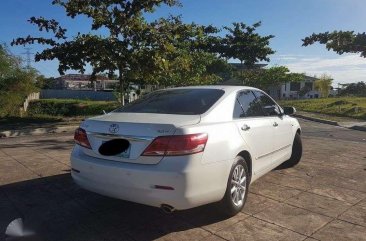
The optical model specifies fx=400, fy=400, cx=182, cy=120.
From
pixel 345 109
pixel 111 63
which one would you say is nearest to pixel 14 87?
pixel 111 63

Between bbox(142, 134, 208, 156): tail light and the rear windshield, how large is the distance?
64 cm

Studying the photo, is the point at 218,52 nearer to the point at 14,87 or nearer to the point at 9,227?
the point at 14,87

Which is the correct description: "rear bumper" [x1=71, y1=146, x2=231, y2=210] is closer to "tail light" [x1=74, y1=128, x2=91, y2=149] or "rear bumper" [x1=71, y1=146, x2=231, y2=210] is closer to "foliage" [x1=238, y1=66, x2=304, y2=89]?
"tail light" [x1=74, y1=128, x2=91, y2=149]

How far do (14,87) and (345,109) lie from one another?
845 inches

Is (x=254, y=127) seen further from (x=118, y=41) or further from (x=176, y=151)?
(x=118, y=41)

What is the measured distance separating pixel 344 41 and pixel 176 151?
22.6m

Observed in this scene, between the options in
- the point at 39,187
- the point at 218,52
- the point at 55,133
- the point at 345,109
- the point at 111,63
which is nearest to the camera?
the point at 39,187

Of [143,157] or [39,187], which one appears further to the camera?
[39,187]

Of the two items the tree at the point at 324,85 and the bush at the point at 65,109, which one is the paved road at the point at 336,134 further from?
the tree at the point at 324,85

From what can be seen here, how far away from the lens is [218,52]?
47.5 meters

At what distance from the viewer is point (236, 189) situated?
178 inches

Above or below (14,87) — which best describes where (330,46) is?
above

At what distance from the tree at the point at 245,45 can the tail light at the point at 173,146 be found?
140 feet

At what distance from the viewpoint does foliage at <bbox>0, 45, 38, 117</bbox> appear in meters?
16.1
